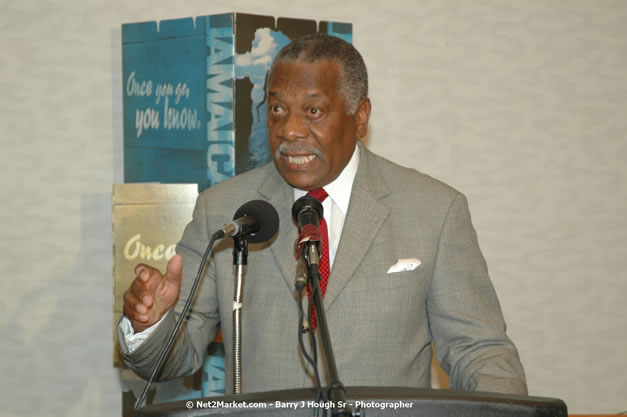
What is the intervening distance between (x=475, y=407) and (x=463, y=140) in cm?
271

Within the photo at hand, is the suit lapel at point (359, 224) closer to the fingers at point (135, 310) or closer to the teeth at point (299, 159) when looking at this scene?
the teeth at point (299, 159)

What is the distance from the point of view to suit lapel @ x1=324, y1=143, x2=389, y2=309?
195 cm

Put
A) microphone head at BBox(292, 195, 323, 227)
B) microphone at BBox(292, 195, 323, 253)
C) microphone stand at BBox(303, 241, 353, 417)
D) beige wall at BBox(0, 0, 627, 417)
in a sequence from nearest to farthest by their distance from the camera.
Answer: microphone stand at BBox(303, 241, 353, 417), microphone at BBox(292, 195, 323, 253), microphone head at BBox(292, 195, 323, 227), beige wall at BBox(0, 0, 627, 417)

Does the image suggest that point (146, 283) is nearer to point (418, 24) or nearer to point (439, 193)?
point (439, 193)

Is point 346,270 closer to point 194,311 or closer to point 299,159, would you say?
point 299,159

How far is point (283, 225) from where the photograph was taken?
6.84ft

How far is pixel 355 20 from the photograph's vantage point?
3.50m

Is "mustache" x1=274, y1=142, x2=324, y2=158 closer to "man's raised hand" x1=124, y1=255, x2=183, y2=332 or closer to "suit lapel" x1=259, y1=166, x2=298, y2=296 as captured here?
"suit lapel" x1=259, y1=166, x2=298, y2=296

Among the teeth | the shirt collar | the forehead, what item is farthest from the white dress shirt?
the forehead

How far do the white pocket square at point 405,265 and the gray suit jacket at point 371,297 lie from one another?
0.01m

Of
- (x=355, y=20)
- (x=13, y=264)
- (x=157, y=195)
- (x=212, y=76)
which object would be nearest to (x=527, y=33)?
(x=355, y=20)

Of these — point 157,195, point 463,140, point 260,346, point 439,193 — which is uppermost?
point 463,140

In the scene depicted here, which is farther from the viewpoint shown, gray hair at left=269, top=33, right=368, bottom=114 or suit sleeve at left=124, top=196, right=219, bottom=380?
gray hair at left=269, top=33, right=368, bottom=114

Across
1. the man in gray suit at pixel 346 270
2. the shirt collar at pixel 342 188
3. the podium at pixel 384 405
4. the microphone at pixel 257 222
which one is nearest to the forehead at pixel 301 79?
the man in gray suit at pixel 346 270
